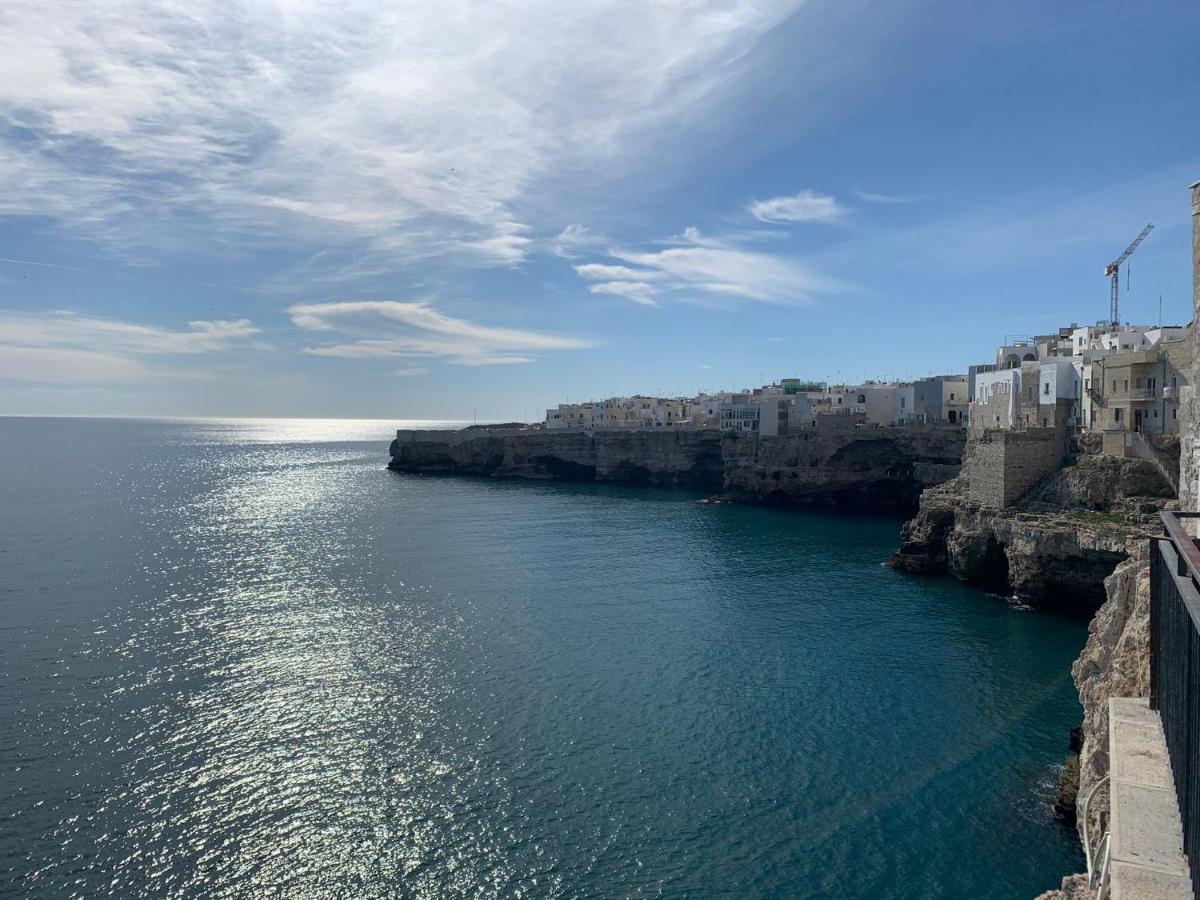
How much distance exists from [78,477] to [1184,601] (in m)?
125

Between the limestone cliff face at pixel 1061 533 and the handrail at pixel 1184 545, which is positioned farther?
the limestone cliff face at pixel 1061 533

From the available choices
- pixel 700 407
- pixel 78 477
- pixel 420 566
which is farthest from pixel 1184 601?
pixel 78 477

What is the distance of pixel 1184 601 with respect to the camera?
8.25 meters

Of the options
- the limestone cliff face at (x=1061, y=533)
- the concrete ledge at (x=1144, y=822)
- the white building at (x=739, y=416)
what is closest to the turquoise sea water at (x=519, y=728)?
the limestone cliff face at (x=1061, y=533)

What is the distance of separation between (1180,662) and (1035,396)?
49167 mm

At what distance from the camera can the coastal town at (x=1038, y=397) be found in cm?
4088

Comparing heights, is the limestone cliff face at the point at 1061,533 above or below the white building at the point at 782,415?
below

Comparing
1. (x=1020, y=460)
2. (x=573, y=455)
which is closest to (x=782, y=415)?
(x=573, y=455)

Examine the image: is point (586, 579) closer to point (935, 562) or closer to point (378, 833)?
point (935, 562)

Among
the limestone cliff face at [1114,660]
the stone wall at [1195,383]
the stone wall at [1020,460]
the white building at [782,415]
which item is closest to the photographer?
the stone wall at [1195,383]

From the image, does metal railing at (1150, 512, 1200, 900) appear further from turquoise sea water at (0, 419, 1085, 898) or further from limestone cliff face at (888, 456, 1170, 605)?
limestone cliff face at (888, 456, 1170, 605)

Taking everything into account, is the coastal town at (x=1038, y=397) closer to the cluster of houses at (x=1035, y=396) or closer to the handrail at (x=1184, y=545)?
the cluster of houses at (x=1035, y=396)

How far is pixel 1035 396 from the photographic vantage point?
51281 mm

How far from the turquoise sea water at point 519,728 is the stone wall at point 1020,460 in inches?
265
